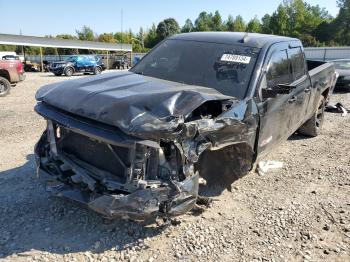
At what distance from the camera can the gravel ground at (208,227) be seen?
3.42 m

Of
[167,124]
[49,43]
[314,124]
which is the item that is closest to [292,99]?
[314,124]

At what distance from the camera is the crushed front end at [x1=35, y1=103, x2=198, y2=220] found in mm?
3070

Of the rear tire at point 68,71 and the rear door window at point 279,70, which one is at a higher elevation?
the rear door window at point 279,70

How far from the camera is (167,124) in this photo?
3.05 m

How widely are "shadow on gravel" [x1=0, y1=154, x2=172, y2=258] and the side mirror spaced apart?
6.14 ft

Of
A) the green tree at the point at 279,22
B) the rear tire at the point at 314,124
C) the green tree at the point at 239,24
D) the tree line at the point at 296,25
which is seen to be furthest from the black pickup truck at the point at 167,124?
the green tree at the point at 239,24

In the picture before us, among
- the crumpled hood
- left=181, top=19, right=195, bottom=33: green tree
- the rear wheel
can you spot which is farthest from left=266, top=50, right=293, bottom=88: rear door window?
left=181, top=19, right=195, bottom=33: green tree

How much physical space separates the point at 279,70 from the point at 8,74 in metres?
12.1

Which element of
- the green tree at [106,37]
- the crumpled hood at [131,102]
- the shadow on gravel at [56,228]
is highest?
the crumpled hood at [131,102]

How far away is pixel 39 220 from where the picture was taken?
12.7 ft

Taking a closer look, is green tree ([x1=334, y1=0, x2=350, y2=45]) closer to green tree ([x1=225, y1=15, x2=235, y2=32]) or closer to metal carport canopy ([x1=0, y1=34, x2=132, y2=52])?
green tree ([x1=225, y1=15, x2=235, y2=32])

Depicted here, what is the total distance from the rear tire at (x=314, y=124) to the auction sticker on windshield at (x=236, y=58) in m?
3.36

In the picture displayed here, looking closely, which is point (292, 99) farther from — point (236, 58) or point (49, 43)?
point (49, 43)

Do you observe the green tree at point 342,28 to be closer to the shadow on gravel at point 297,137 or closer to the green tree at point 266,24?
the green tree at point 266,24
